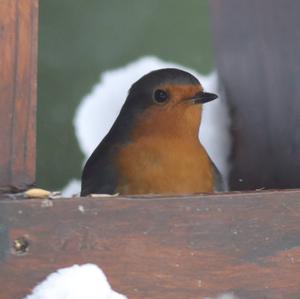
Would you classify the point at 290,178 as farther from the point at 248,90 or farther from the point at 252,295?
the point at 252,295

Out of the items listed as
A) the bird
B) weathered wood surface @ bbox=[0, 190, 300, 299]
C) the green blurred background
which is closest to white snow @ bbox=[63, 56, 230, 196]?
the green blurred background

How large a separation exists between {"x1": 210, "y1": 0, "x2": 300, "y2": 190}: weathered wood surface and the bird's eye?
290mm

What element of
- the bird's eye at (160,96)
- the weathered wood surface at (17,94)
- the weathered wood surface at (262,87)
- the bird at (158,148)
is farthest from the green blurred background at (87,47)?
the weathered wood surface at (17,94)

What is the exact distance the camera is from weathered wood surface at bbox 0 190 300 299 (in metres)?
1.39

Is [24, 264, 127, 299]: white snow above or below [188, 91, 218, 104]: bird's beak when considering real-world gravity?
below

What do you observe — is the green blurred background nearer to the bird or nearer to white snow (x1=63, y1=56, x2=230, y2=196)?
white snow (x1=63, y1=56, x2=230, y2=196)

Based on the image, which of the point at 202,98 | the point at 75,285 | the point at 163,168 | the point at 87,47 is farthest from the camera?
the point at 87,47

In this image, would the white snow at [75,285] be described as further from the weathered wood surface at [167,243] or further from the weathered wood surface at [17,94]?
the weathered wood surface at [17,94]

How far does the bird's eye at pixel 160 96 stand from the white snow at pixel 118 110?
327 millimetres

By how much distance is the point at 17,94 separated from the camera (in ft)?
4.73

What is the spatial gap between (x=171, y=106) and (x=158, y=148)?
16 cm

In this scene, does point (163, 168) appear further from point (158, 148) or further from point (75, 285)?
point (75, 285)

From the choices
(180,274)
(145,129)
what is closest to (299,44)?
(145,129)

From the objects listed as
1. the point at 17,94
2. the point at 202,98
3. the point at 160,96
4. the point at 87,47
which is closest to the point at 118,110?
the point at 87,47
